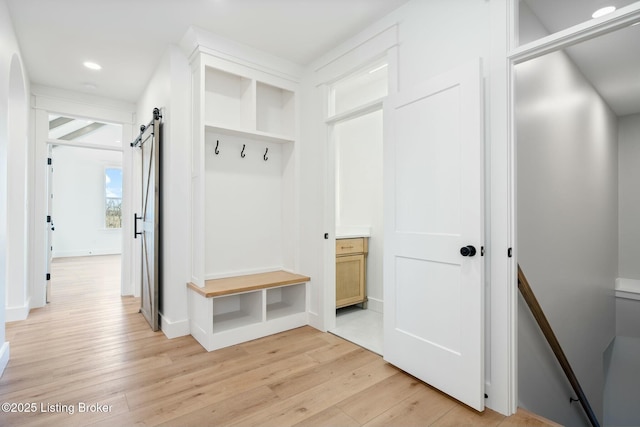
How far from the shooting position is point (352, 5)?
246cm

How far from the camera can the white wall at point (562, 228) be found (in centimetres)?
229

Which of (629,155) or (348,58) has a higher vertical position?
(348,58)

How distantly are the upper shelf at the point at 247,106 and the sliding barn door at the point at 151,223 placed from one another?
61cm

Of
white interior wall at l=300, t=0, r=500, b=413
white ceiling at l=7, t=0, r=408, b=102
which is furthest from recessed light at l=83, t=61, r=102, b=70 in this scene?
white interior wall at l=300, t=0, r=500, b=413

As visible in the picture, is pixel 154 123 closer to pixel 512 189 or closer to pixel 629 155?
pixel 512 189

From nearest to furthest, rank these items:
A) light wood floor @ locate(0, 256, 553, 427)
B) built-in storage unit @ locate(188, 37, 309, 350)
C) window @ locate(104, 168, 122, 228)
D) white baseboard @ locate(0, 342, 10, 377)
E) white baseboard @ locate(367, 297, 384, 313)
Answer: light wood floor @ locate(0, 256, 553, 427)
white baseboard @ locate(0, 342, 10, 377)
built-in storage unit @ locate(188, 37, 309, 350)
white baseboard @ locate(367, 297, 384, 313)
window @ locate(104, 168, 122, 228)

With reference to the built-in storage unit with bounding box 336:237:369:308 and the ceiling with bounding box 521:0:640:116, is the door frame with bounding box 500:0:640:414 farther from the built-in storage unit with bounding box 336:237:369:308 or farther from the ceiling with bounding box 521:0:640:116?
the built-in storage unit with bounding box 336:237:369:308

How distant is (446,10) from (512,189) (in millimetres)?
1303

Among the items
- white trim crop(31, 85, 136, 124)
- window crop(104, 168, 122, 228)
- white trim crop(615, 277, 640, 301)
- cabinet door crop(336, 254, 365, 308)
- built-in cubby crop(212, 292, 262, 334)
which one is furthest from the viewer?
window crop(104, 168, 122, 228)

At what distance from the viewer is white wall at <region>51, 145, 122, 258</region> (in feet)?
27.2

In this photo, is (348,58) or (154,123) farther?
(154,123)

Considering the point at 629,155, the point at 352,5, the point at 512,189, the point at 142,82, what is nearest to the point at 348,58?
the point at 352,5

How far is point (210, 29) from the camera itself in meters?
2.80

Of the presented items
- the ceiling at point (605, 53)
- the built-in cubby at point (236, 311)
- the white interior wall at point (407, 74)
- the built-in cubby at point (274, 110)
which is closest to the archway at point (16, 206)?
the built-in cubby at point (236, 311)
